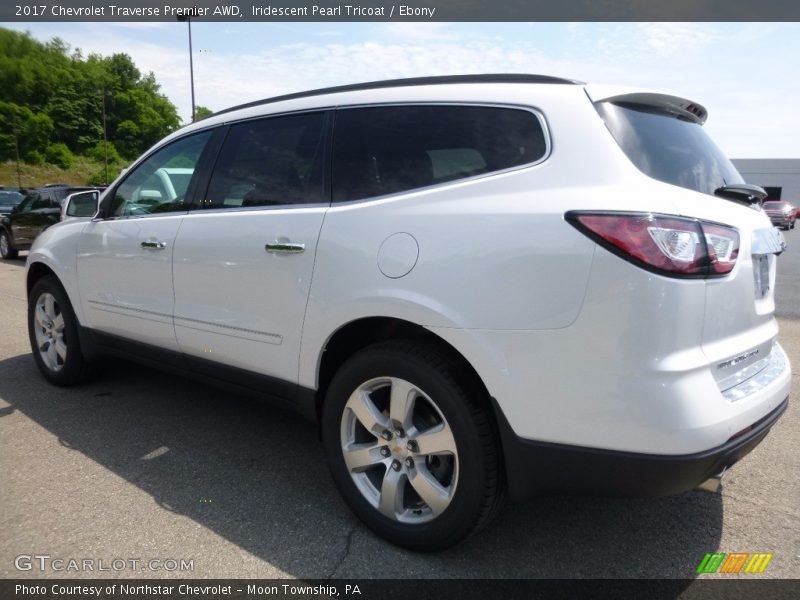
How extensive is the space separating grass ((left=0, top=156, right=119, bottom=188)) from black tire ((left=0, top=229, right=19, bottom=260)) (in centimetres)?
5333

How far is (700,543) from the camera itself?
2.47 m

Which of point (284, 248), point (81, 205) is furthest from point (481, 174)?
point (81, 205)

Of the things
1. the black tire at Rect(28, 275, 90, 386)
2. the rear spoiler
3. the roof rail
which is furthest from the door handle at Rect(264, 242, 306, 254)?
the black tire at Rect(28, 275, 90, 386)

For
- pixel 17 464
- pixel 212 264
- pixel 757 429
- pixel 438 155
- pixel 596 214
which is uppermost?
pixel 438 155

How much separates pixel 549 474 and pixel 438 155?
1.30 m

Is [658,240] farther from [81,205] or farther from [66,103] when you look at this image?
[66,103]

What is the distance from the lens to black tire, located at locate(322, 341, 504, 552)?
6.97ft

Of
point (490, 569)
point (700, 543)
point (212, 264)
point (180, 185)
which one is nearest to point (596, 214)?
point (490, 569)

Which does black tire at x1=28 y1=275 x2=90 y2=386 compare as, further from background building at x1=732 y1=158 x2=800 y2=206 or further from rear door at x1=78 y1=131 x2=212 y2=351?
background building at x1=732 y1=158 x2=800 y2=206

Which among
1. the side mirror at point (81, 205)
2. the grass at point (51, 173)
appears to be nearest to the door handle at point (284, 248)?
the side mirror at point (81, 205)

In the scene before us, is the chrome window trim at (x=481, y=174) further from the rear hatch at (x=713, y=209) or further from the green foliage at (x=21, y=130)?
the green foliage at (x=21, y=130)

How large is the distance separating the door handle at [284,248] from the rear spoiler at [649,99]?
134 cm

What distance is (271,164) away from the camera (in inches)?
117

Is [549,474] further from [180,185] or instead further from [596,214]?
[180,185]
